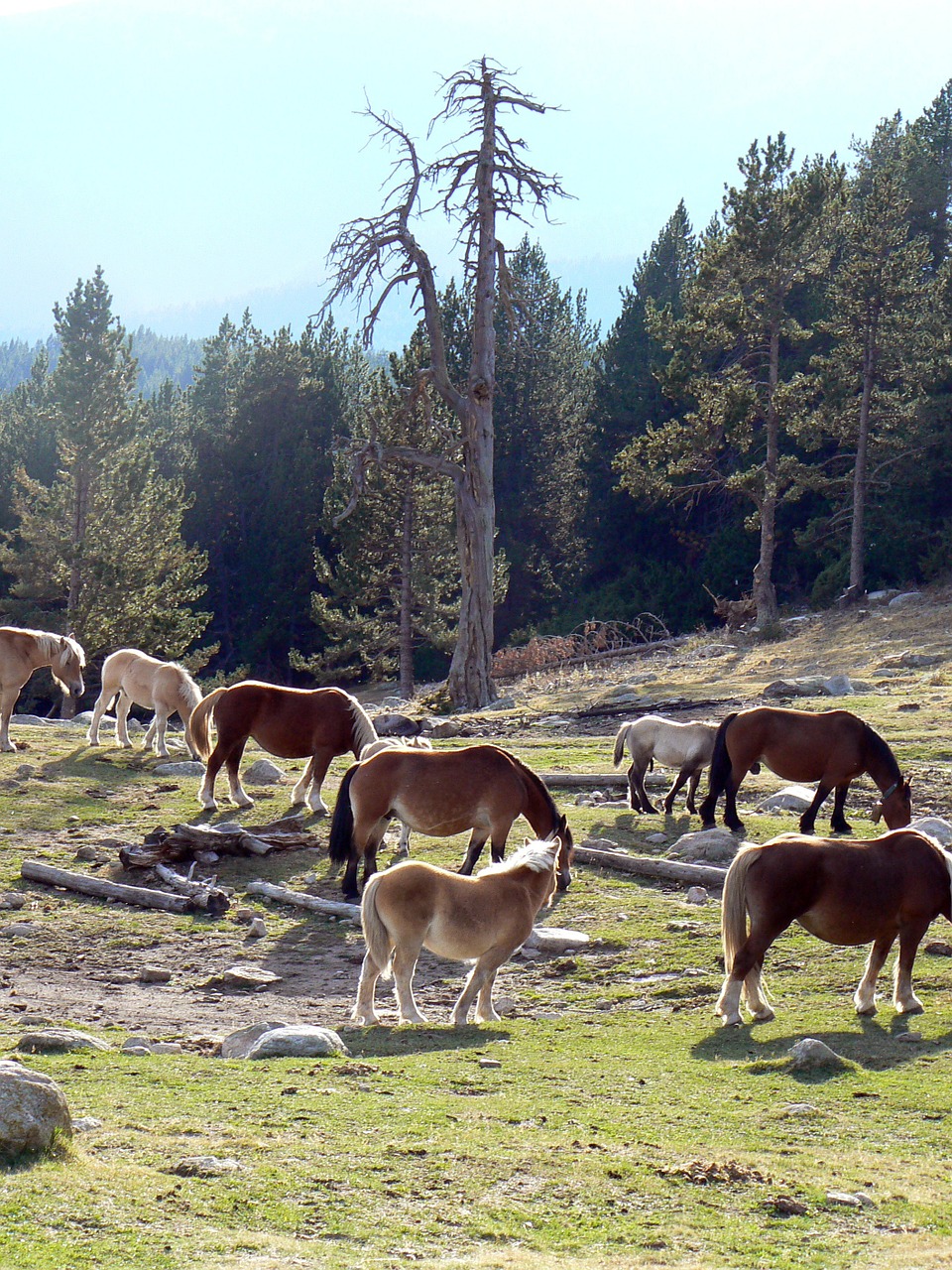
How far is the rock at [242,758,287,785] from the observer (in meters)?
16.8

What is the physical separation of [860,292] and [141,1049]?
37.3 m

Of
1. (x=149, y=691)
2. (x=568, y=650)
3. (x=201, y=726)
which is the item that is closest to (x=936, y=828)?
(x=201, y=726)

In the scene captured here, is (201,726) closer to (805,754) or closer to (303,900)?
(303,900)

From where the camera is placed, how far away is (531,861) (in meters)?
8.75

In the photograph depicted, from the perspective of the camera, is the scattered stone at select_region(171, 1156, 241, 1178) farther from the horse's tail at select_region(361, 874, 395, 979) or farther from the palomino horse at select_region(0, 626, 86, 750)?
the palomino horse at select_region(0, 626, 86, 750)

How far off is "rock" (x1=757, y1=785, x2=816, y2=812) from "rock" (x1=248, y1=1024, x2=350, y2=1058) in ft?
29.5

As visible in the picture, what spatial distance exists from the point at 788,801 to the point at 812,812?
167 cm

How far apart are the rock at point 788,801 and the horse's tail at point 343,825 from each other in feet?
20.0

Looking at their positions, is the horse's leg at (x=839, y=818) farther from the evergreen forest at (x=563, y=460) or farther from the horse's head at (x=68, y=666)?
the evergreen forest at (x=563, y=460)

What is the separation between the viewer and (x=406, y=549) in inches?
1698

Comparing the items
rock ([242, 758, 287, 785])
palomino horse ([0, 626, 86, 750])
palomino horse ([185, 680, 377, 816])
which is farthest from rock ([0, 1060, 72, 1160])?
palomino horse ([0, 626, 86, 750])

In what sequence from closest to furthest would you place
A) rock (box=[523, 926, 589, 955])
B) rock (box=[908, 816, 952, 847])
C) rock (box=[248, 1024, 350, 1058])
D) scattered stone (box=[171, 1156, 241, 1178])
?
scattered stone (box=[171, 1156, 241, 1178])
rock (box=[248, 1024, 350, 1058])
rock (box=[523, 926, 589, 955])
rock (box=[908, 816, 952, 847])

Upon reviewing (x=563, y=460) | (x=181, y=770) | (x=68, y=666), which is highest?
(x=563, y=460)

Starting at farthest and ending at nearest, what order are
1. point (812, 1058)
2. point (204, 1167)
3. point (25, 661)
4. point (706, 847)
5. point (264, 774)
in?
1. point (25, 661)
2. point (264, 774)
3. point (706, 847)
4. point (812, 1058)
5. point (204, 1167)
